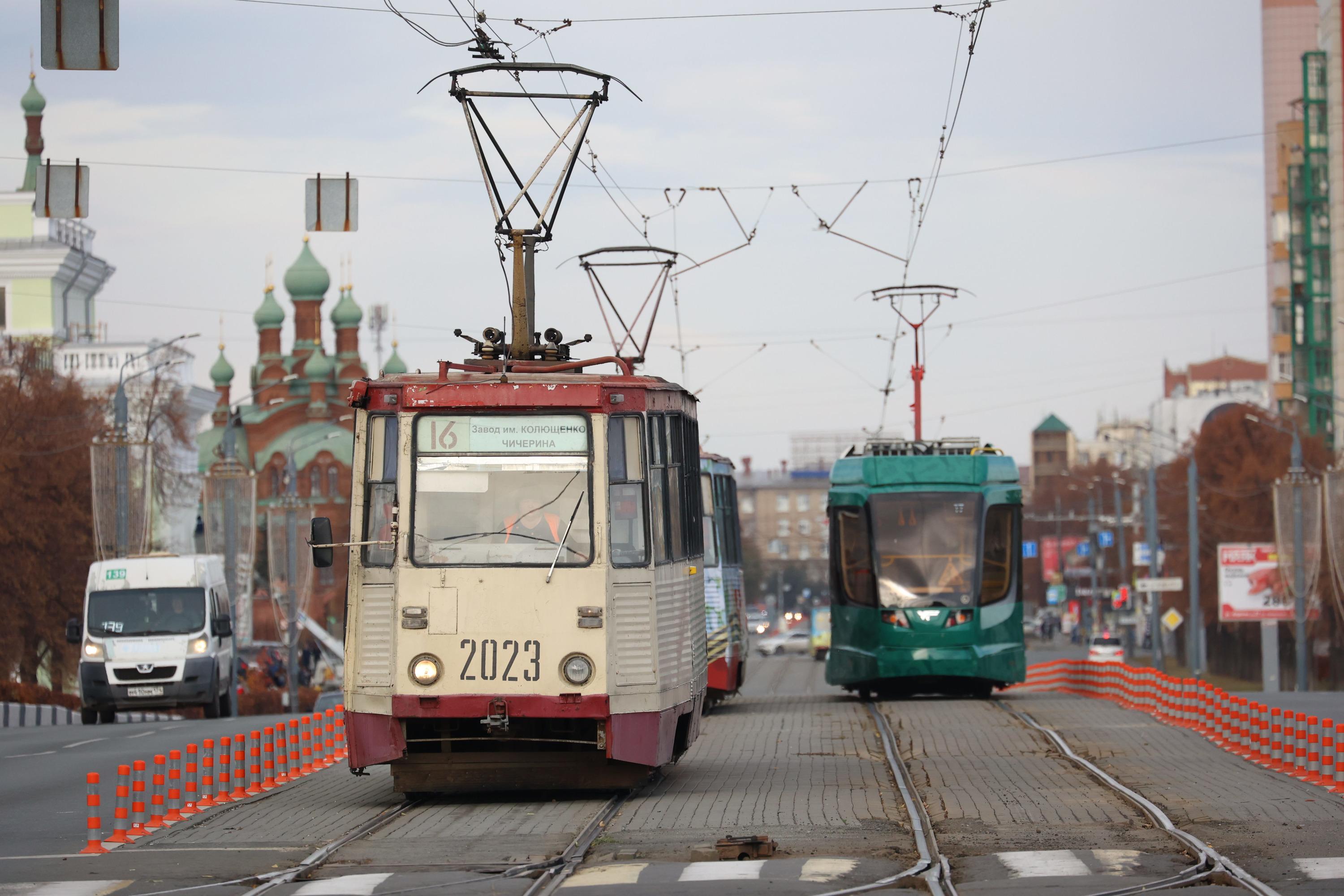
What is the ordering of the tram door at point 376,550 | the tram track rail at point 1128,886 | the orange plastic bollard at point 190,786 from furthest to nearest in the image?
the orange plastic bollard at point 190,786
the tram door at point 376,550
the tram track rail at point 1128,886

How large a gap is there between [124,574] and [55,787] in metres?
13.7

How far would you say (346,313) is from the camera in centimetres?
11181

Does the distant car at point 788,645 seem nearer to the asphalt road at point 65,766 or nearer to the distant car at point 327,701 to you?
the distant car at point 327,701

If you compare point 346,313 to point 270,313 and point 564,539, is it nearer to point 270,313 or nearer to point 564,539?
point 270,313

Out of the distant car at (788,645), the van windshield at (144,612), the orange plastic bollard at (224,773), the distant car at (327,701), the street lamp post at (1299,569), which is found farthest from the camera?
the distant car at (788,645)

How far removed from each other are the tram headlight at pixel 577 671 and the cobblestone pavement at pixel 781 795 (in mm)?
942

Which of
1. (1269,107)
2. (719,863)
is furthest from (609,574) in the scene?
(1269,107)

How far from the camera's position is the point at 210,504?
1847 inches

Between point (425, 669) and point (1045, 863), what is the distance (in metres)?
4.78

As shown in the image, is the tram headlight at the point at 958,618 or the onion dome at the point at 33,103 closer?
the tram headlight at the point at 958,618

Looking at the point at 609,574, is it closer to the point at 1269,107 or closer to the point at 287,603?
the point at 287,603

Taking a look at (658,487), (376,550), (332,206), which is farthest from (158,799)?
(332,206)

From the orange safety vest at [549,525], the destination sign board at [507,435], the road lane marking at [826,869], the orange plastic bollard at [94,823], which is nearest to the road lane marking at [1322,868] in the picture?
the road lane marking at [826,869]

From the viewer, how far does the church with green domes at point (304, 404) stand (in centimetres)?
10431
